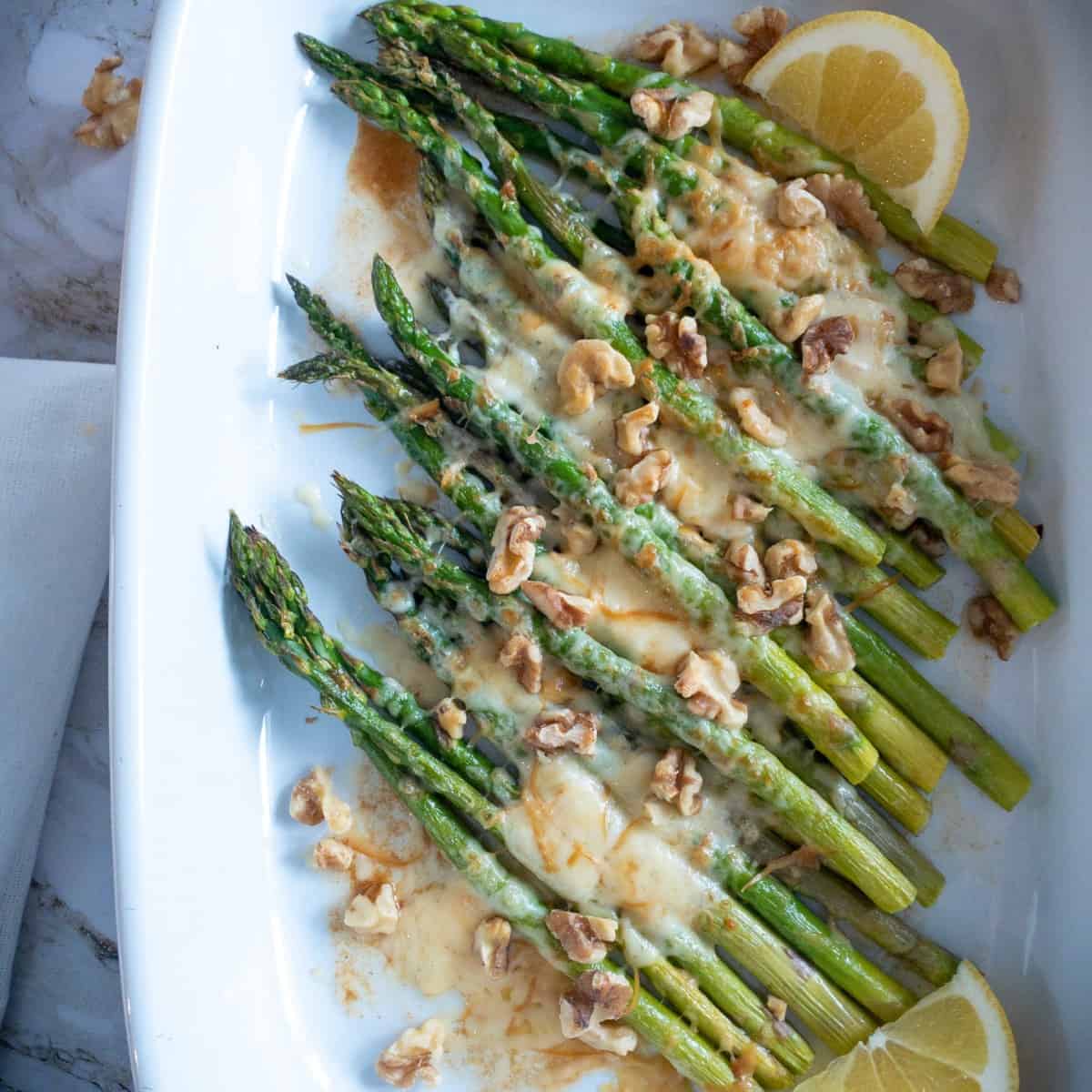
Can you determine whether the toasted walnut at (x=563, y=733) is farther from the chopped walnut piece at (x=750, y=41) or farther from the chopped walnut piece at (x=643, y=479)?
the chopped walnut piece at (x=750, y=41)

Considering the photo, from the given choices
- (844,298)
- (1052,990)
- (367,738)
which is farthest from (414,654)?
(1052,990)

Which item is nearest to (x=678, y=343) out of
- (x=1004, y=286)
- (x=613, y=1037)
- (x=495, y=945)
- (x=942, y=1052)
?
(x=1004, y=286)

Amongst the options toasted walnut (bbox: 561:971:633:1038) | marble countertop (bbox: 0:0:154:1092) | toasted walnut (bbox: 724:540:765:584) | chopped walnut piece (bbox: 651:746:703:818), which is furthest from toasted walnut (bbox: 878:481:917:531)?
marble countertop (bbox: 0:0:154:1092)

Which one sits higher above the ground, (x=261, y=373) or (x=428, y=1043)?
(x=261, y=373)

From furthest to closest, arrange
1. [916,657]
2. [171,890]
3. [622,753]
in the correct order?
[916,657]
[622,753]
[171,890]

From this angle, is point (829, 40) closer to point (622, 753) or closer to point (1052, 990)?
point (622, 753)

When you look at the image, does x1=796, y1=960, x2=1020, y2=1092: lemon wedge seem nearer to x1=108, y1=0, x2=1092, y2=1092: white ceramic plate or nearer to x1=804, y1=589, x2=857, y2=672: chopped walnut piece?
x1=108, y1=0, x2=1092, y2=1092: white ceramic plate
